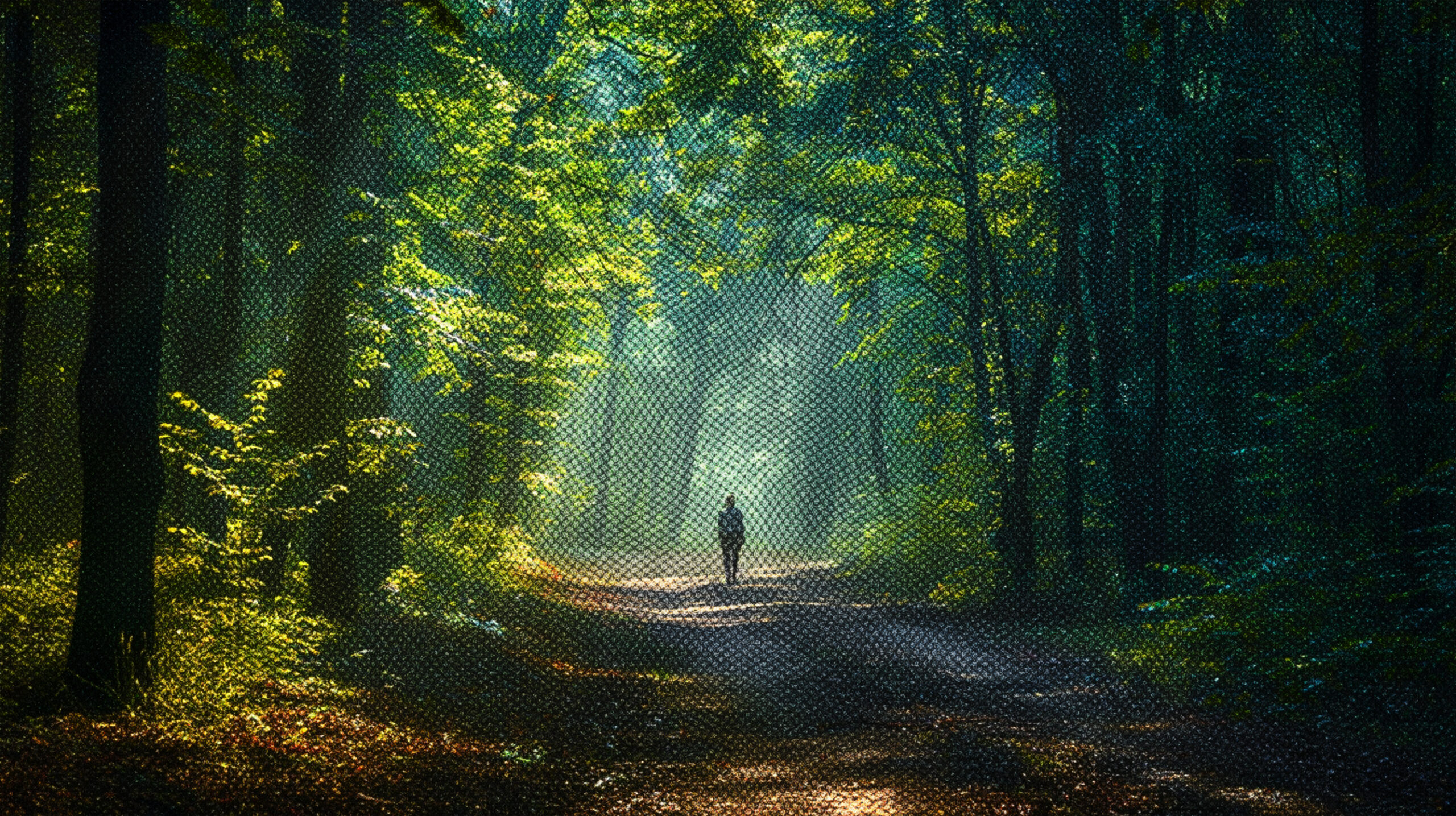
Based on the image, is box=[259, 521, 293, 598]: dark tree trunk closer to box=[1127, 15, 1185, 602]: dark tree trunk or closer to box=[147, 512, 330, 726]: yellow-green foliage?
box=[147, 512, 330, 726]: yellow-green foliage

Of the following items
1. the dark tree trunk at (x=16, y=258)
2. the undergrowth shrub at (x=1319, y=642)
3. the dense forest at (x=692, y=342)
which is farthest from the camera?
the dark tree trunk at (x=16, y=258)

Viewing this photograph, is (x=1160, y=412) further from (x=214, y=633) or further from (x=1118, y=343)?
(x=214, y=633)

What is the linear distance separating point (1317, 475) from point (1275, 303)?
1.48m

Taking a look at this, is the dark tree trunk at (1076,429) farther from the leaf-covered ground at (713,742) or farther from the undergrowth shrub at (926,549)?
the leaf-covered ground at (713,742)

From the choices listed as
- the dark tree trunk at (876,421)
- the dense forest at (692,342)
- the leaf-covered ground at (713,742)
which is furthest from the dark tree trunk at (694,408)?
the dark tree trunk at (876,421)

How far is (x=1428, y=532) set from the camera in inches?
220

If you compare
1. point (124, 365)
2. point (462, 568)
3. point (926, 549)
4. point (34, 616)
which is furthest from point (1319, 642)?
point (34, 616)

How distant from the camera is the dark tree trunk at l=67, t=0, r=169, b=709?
452 centimetres

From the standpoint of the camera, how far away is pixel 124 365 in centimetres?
463

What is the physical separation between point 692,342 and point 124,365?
272 centimetres

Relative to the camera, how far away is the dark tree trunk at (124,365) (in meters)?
4.52

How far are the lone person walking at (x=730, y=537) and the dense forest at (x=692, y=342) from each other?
274cm

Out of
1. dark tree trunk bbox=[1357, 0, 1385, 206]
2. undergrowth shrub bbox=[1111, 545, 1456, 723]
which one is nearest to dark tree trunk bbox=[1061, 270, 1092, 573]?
undergrowth shrub bbox=[1111, 545, 1456, 723]

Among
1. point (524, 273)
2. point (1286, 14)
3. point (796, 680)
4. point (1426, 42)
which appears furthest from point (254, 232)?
point (1426, 42)
